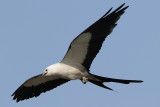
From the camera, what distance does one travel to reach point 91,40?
37.1 feet

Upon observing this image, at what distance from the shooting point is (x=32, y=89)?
12.7 m

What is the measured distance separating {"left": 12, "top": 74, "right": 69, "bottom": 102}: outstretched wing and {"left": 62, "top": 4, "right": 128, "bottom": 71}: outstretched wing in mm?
1050

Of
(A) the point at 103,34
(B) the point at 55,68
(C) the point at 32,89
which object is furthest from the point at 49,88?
(A) the point at 103,34

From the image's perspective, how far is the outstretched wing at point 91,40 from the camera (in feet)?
36.3

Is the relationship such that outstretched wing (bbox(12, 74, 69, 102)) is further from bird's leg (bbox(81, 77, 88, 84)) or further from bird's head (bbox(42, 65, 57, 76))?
bird's leg (bbox(81, 77, 88, 84))

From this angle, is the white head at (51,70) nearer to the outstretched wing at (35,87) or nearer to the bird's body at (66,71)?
the bird's body at (66,71)

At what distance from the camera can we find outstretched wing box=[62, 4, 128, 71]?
36.3 ft

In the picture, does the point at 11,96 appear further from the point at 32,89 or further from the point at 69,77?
the point at 69,77

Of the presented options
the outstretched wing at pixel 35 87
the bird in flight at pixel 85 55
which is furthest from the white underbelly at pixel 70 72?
the outstretched wing at pixel 35 87

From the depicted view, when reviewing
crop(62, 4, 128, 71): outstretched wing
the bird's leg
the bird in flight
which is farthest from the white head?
the bird's leg

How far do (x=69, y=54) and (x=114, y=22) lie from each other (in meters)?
1.43

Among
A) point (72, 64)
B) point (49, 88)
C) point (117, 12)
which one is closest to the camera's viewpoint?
point (117, 12)

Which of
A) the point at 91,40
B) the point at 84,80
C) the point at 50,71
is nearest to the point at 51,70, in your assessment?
the point at 50,71

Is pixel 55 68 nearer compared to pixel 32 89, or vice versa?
pixel 55 68
